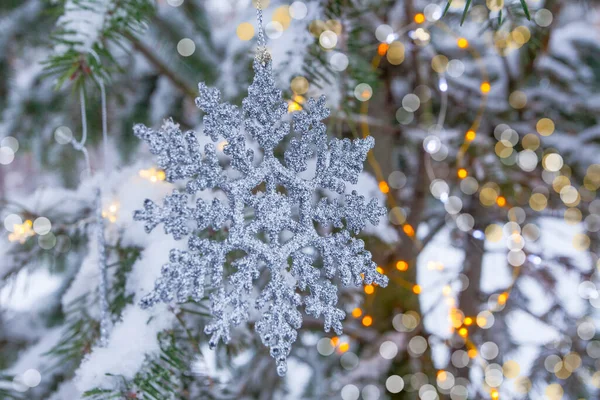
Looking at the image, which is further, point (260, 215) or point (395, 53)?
point (395, 53)

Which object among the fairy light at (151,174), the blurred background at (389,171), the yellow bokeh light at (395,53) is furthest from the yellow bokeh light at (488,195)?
the fairy light at (151,174)

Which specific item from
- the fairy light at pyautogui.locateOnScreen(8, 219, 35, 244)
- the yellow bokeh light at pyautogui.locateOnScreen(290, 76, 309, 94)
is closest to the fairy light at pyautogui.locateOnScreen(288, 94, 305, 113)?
the yellow bokeh light at pyautogui.locateOnScreen(290, 76, 309, 94)

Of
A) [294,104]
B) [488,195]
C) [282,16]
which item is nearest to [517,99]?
[488,195]

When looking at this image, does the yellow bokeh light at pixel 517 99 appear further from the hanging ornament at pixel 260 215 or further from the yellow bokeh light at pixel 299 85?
the hanging ornament at pixel 260 215

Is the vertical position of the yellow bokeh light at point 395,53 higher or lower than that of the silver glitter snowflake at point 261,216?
lower

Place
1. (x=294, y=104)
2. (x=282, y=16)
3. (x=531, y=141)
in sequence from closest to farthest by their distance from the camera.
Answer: (x=294, y=104) → (x=282, y=16) → (x=531, y=141)

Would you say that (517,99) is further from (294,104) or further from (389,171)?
(294,104)

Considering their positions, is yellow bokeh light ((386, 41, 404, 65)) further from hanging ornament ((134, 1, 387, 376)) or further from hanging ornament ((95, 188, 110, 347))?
hanging ornament ((95, 188, 110, 347))
